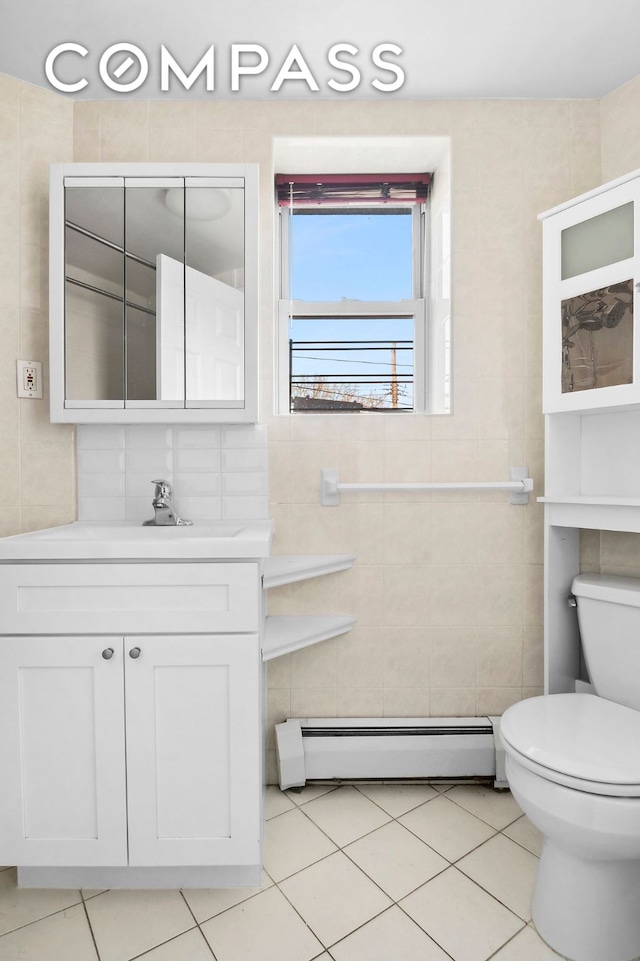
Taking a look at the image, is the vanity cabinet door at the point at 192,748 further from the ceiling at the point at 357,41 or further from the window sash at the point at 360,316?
the ceiling at the point at 357,41

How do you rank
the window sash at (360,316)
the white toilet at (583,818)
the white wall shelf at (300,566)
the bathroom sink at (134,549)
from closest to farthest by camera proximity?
the white toilet at (583,818) < the bathroom sink at (134,549) < the white wall shelf at (300,566) < the window sash at (360,316)

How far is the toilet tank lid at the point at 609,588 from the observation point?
1.48m

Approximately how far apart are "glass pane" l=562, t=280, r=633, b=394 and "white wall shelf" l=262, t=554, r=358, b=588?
3.08 feet

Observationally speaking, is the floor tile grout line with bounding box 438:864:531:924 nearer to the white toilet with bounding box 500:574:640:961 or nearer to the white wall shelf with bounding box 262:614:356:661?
the white toilet with bounding box 500:574:640:961

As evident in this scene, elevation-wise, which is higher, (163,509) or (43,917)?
(163,509)

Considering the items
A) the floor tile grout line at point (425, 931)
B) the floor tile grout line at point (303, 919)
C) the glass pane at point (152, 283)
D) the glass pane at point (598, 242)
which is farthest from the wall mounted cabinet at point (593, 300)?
the floor tile grout line at point (303, 919)

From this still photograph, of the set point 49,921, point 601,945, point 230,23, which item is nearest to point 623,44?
point 230,23

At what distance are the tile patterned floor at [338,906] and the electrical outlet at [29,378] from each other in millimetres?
1413

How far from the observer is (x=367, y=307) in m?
1.97

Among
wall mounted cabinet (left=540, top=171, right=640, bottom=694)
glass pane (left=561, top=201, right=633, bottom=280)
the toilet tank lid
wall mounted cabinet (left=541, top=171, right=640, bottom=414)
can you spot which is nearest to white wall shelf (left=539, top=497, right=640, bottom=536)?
wall mounted cabinet (left=540, top=171, right=640, bottom=694)

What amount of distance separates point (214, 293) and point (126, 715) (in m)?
1.29

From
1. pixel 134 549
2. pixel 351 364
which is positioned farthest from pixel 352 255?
pixel 134 549

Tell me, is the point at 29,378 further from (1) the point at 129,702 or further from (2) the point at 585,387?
(2) the point at 585,387

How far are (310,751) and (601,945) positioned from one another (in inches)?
35.5
